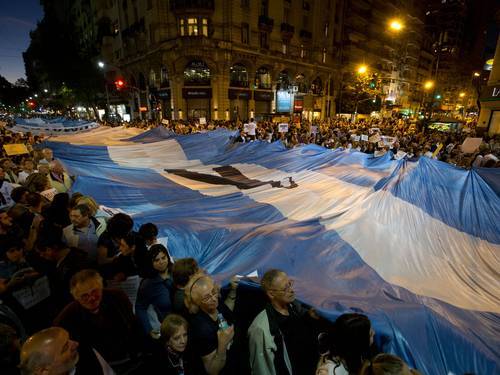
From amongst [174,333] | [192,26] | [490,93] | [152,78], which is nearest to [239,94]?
[192,26]

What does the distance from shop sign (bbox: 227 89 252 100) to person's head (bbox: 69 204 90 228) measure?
32.6 meters

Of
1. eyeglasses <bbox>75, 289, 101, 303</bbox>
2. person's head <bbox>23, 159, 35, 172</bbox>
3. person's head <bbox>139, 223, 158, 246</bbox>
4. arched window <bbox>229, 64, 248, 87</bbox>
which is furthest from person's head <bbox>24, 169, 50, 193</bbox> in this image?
arched window <bbox>229, 64, 248, 87</bbox>

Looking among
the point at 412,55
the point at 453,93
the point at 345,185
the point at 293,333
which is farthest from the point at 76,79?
the point at 453,93

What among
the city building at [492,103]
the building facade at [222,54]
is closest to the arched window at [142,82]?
the building facade at [222,54]

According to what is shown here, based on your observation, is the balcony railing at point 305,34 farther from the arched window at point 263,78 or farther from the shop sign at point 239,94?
the shop sign at point 239,94

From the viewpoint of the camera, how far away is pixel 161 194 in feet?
22.2

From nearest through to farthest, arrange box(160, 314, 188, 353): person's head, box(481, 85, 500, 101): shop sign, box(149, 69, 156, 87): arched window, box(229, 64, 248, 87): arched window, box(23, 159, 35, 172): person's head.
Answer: box(160, 314, 188, 353): person's head → box(23, 159, 35, 172): person's head → box(481, 85, 500, 101): shop sign → box(229, 64, 248, 87): arched window → box(149, 69, 156, 87): arched window

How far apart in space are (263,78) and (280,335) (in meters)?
39.2

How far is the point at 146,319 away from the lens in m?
3.07

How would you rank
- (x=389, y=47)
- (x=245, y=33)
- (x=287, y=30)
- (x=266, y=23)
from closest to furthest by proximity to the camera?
(x=245, y=33) → (x=266, y=23) → (x=287, y=30) → (x=389, y=47)

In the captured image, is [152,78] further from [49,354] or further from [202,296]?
[49,354]

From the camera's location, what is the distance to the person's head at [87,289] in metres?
2.43

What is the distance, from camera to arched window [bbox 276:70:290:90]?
39.6m

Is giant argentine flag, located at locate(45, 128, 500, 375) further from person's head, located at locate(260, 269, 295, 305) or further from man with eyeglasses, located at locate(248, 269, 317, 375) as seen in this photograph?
person's head, located at locate(260, 269, 295, 305)
